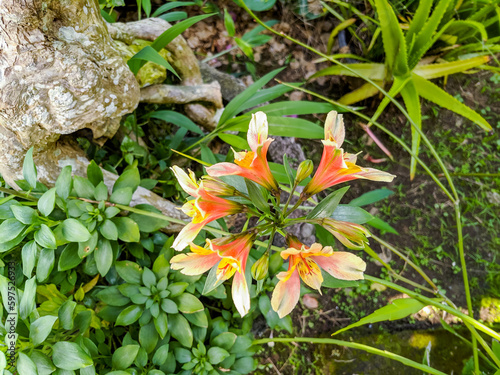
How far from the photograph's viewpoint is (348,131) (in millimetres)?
1896

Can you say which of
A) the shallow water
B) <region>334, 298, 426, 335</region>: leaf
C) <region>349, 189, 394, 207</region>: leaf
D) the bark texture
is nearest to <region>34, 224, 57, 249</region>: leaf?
the bark texture

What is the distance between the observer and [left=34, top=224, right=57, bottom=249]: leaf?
0.83m

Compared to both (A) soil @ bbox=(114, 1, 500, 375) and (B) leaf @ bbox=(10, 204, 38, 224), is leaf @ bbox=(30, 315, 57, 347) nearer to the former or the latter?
(B) leaf @ bbox=(10, 204, 38, 224)

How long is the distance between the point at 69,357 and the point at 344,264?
0.69 m

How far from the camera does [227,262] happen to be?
62 centimetres

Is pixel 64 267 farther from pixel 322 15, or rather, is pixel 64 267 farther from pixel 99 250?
pixel 322 15

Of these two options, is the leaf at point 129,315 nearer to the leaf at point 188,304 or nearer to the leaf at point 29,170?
the leaf at point 188,304

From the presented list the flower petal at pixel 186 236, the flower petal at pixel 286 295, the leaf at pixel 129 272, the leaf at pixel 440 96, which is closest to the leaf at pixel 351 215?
the flower petal at pixel 286 295

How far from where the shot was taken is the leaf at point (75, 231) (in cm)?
85

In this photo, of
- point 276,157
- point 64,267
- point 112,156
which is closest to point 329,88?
point 276,157

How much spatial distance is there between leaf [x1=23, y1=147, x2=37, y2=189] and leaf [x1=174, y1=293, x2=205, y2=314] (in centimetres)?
53

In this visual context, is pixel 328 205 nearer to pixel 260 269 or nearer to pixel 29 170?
pixel 260 269

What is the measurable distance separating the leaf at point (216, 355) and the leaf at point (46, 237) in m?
0.58

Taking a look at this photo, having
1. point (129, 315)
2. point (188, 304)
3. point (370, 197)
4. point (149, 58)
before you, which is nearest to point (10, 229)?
point (129, 315)
